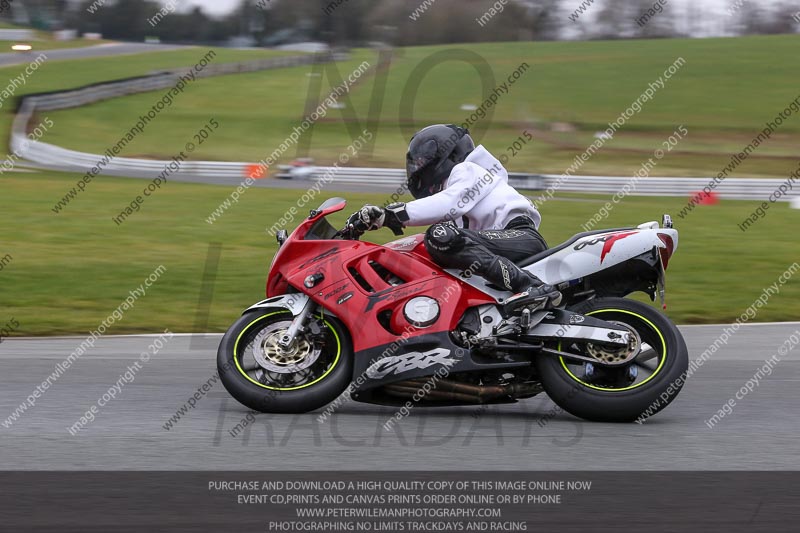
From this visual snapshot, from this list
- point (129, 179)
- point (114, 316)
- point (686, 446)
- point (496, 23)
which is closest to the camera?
point (686, 446)

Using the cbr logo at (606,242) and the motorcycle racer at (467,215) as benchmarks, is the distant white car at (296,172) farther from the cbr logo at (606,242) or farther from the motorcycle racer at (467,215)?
the cbr logo at (606,242)

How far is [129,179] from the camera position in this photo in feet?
85.3

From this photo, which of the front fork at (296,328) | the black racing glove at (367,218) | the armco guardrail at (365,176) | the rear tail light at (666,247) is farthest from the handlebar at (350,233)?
the armco guardrail at (365,176)

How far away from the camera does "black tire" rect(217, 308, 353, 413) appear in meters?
5.88

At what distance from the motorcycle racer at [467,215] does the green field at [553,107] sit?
25404 mm

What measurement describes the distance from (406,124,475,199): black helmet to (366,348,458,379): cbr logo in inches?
41.2

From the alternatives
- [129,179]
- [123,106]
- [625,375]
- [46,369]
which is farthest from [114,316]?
[123,106]

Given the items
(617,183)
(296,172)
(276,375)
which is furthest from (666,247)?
(296,172)

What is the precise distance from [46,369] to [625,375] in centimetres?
394

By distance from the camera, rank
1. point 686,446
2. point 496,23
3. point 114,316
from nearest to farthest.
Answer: point 686,446 → point 114,316 → point 496,23

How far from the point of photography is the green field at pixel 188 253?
10938mm

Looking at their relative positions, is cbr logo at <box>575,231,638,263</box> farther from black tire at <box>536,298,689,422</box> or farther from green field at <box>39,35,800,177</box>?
green field at <box>39,35,800,177</box>

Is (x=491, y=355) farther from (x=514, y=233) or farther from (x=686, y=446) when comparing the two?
(x=686, y=446)

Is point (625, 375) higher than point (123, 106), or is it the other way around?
point (625, 375)
